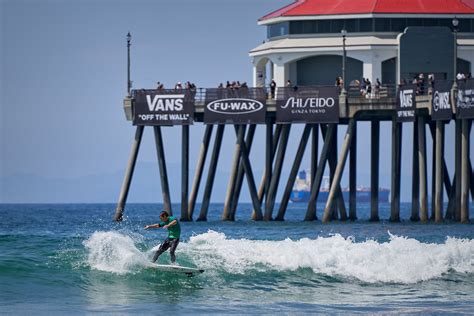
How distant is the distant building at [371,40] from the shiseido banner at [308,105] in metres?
3.48

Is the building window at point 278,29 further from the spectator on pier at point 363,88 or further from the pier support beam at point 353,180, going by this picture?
the spectator on pier at point 363,88

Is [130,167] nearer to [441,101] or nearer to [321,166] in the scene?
[321,166]

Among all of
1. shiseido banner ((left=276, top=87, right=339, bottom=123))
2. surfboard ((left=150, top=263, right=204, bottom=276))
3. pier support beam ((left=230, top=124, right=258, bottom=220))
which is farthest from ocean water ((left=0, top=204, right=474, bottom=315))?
pier support beam ((left=230, top=124, right=258, bottom=220))

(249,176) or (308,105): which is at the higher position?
(308,105)

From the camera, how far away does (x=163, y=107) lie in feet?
235

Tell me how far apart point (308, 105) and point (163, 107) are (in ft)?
20.8

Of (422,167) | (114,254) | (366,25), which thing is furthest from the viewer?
(366,25)

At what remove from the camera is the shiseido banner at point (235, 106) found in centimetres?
7106

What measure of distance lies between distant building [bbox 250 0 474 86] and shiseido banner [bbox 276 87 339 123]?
3.48m

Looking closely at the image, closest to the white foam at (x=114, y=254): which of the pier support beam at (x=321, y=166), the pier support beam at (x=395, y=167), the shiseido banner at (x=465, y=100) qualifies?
the shiseido banner at (x=465, y=100)

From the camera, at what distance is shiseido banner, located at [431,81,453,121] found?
65250mm

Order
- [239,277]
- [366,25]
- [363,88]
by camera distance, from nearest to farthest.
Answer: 1. [239,277]
2. [363,88]
3. [366,25]

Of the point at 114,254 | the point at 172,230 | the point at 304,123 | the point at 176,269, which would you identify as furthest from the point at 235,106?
the point at 172,230

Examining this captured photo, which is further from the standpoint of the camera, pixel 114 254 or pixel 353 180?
pixel 353 180
